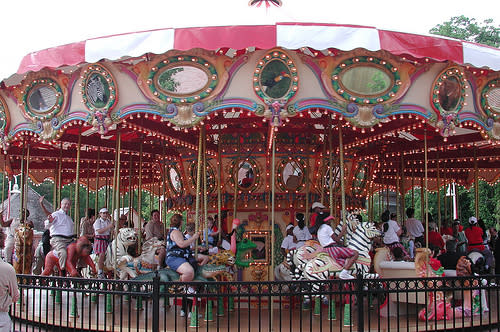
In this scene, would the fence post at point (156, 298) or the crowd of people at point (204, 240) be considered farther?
the crowd of people at point (204, 240)

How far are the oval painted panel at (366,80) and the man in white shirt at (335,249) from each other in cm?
184

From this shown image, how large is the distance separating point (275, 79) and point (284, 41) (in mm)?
545

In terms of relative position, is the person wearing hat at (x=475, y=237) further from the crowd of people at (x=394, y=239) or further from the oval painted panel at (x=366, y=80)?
the oval painted panel at (x=366, y=80)

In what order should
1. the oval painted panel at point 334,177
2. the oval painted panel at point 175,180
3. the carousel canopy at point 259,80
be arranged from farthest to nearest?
the oval painted panel at point 175,180 < the oval painted panel at point 334,177 < the carousel canopy at point 259,80

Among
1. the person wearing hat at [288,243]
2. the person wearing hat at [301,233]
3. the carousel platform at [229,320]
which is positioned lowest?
the carousel platform at [229,320]

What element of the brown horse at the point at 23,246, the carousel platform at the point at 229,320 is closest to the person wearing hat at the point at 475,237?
the carousel platform at the point at 229,320

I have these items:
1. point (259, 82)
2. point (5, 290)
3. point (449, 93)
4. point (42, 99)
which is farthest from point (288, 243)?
point (5, 290)

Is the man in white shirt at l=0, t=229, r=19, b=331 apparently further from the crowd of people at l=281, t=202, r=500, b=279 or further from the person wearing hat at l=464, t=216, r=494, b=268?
the person wearing hat at l=464, t=216, r=494, b=268

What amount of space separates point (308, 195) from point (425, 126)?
249 cm

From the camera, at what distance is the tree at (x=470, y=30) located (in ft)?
106

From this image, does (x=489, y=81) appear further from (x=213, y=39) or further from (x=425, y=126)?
(x=213, y=39)

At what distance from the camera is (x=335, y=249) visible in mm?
7543

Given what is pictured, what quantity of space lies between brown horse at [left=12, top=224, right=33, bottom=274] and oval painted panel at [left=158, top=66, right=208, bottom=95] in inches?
167

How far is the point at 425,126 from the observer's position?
8.27 meters
